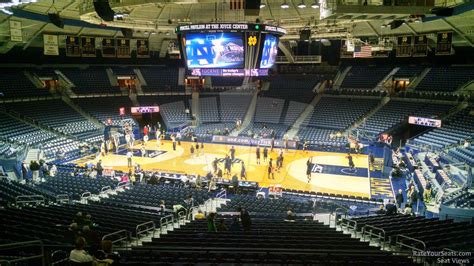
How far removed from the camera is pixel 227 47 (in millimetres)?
19688

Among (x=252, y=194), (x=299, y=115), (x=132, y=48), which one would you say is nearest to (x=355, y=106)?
(x=299, y=115)

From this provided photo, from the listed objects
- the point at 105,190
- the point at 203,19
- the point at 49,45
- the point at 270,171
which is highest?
the point at 203,19

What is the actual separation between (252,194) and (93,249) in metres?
14.5

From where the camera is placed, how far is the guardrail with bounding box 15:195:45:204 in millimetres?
14317

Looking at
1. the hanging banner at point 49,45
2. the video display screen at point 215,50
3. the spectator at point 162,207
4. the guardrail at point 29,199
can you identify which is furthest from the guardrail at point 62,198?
the hanging banner at point 49,45

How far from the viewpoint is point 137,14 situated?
96.9 feet

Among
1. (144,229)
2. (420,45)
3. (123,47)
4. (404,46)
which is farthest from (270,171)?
(123,47)

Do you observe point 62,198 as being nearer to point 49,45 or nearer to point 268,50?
point 268,50

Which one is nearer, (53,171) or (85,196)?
(85,196)

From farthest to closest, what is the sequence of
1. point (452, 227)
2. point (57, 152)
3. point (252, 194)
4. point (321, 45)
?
point (321, 45) → point (57, 152) → point (252, 194) → point (452, 227)

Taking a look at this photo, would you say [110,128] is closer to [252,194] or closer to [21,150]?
[21,150]

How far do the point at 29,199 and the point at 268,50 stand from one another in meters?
13.4

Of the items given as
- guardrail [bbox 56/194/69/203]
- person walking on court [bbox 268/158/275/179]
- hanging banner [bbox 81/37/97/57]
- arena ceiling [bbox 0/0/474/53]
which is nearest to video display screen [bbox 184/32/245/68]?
arena ceiling [bbox 0/0/474/53]

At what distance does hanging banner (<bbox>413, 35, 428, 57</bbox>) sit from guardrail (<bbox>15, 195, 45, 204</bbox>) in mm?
32416
